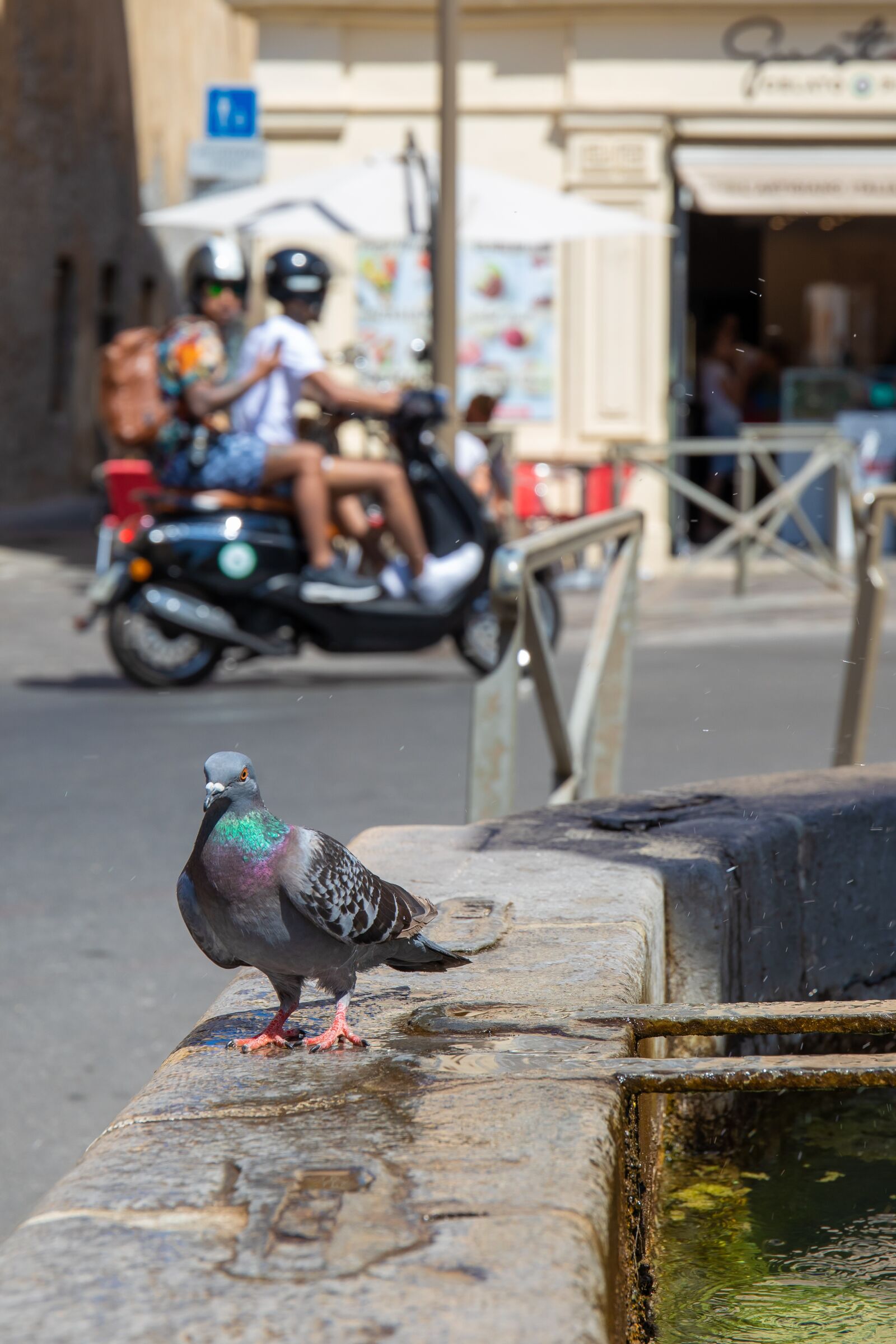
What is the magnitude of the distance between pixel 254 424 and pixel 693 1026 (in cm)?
676

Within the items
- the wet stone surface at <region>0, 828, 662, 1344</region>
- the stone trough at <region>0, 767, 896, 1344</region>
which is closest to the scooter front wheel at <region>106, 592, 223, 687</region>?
the stone trough at <region>0, 767, 896, 1344</region>

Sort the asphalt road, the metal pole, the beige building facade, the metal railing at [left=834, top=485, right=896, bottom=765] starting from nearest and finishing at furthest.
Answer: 1. the asphalt road
2. the metal railing at [left=834, top=485, right=896, bottom=765]
3. the metal pole
4. the beige building facade

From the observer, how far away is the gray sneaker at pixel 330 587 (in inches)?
340

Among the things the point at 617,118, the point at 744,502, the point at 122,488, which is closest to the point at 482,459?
the point at 744,502

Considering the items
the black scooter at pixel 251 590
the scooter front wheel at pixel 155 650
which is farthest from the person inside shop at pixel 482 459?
the scooter front wheel at pixel 155 650

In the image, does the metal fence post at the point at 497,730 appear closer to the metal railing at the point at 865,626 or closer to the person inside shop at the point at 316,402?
the metal railing at the point at 865,626

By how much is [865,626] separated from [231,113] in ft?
31.5

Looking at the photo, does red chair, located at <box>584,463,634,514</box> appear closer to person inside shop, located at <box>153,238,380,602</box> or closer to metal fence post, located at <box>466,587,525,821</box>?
person inside shop, located at <box>153,238,380,602</box>

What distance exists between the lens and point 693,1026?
7.54 feet

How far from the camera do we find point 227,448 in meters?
8.68

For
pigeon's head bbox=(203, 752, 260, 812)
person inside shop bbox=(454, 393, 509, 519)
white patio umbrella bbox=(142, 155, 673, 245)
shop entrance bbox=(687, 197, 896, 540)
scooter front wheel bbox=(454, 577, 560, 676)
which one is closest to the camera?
pigeon's head bbox=(203, 752, 260, 812)

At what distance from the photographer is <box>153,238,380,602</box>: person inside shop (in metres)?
8.57

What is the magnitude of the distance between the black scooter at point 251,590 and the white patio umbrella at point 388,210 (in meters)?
2.86

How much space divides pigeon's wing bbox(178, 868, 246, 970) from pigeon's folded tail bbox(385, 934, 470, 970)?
214mm
